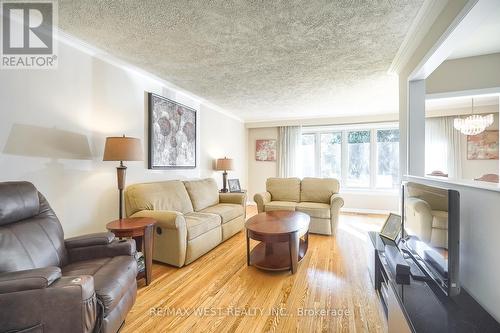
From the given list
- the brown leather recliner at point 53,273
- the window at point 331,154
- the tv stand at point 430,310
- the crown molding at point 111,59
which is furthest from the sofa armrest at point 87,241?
the window at point 331,154

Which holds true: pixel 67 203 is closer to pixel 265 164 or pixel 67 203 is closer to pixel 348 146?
pixel 265 164

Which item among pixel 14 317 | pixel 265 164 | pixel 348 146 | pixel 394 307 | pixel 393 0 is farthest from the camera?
pixel 265 164

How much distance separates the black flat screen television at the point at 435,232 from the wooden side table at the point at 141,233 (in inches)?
89.2

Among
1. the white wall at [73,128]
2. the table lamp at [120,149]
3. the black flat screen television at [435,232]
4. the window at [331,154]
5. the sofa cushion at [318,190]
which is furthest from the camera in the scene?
the window at [331,154]

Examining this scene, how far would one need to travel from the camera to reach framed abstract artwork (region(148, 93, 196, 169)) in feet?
10.4

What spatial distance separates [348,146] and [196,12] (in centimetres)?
487

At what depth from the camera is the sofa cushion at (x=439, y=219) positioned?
1.19 meters

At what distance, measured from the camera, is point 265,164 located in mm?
6273

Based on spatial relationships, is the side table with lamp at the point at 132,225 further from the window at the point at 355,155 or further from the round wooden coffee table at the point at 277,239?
the window at the point at 355,155

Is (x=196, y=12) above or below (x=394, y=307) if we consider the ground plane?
above

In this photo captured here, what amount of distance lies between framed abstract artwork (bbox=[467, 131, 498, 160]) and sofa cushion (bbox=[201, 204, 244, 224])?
184 inches

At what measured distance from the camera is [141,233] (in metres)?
2.16

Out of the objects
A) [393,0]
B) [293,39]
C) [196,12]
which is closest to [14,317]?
[196,12]

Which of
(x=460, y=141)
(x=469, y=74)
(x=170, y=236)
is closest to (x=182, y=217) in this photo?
(x=170, y=236)
